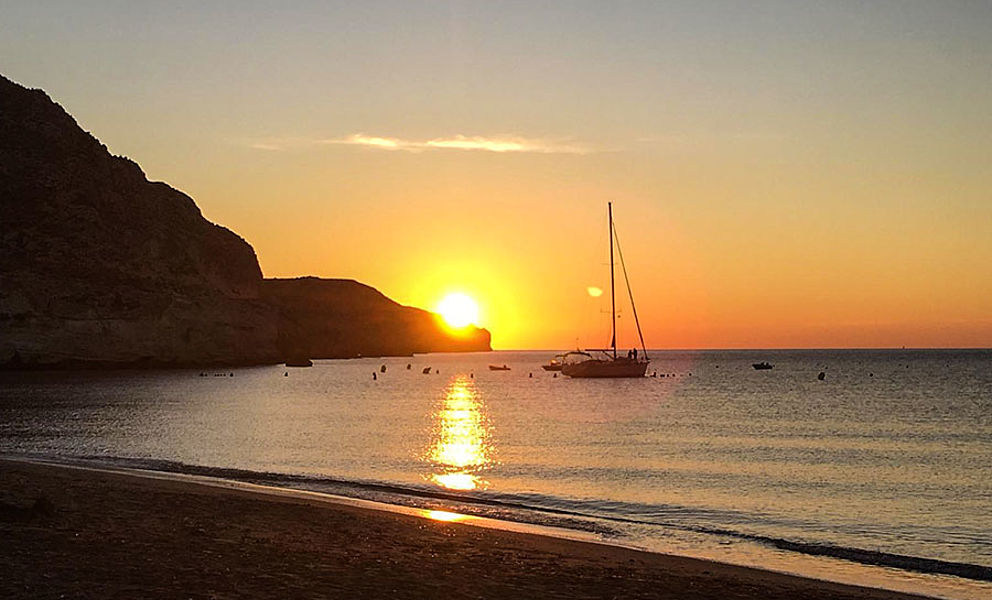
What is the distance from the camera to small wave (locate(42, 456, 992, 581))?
66.1 feet

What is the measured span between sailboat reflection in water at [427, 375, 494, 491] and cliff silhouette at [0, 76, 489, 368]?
254 feet

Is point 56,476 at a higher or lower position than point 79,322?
lower

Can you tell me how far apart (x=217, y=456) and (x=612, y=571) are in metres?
28.3

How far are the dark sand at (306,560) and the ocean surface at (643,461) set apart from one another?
3.42 m

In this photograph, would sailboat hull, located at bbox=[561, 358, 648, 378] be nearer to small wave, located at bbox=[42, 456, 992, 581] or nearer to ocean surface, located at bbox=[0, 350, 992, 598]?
ocean surface, located at bbox=[0, 350, 992, 598]

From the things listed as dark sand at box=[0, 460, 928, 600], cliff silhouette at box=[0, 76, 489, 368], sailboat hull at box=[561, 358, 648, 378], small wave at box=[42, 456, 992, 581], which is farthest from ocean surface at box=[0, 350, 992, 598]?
cliff silhouette at box=[0, 76, 489, 368]

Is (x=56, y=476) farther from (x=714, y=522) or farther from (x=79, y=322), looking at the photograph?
(x=79, y=322)

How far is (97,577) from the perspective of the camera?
13344mm

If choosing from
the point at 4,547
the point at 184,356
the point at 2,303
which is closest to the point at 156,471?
the point at 4,547

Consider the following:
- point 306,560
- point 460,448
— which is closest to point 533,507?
point 306,560

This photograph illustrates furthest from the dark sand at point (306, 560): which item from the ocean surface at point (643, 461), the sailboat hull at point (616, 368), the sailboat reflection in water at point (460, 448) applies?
the sailboat hull at point (616, 368)

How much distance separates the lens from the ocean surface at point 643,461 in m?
22.4

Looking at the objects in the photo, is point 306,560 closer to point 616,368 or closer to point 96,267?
point 616,368

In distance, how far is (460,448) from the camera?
4550 cm
